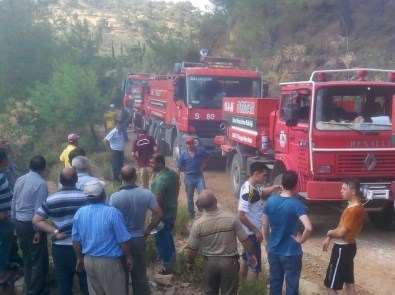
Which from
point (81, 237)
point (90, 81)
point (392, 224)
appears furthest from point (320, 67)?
point (81, 237)

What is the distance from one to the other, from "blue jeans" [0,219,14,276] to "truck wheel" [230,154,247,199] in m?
→ 5.41

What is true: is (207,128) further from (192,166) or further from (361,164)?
(361,164)

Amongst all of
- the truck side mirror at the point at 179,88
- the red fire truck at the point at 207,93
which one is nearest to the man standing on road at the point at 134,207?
the red fire truck at the point at 207,93

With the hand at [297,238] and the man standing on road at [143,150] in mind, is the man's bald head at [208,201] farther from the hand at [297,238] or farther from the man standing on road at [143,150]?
the man standing on road at [143,150]

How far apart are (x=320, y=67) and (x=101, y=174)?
1495 centimetres

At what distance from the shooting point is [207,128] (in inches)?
556

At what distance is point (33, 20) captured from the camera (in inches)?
939

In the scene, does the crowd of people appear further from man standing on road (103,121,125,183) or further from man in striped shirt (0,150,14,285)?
man standing on road (103,121,125,183)

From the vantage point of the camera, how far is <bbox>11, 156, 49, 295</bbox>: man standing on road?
605 cm

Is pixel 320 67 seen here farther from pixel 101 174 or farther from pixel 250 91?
pixel 101 174

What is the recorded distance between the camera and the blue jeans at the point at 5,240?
6652 millimetres

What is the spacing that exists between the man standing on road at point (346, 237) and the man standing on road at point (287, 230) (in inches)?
15.2

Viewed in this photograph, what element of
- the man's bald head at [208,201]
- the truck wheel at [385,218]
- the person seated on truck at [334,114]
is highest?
the person seated on truck at [334,114]

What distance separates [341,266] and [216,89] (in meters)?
9.07
